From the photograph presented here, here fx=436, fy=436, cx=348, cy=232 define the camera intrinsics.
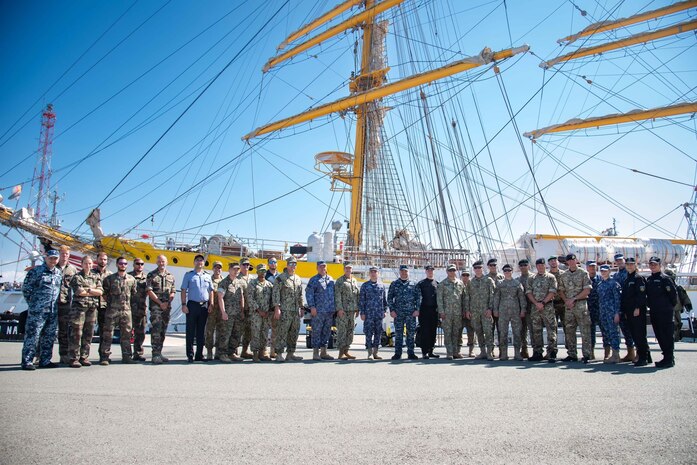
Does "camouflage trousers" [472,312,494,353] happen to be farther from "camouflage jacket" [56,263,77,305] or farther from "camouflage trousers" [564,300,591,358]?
"camouflage jacket" [56,263,77,305]

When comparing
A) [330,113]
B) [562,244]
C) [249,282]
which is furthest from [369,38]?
[249,282]

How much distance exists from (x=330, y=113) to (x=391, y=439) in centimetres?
2191

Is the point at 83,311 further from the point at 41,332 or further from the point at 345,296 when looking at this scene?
the point at 345,296

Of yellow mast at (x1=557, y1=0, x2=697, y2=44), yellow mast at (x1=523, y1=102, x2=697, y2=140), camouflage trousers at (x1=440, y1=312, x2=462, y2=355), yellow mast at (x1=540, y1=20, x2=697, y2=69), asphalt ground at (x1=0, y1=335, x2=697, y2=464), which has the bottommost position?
Answer: asphalt ground at (x1=0, y1=335, x2=697, y2=464)

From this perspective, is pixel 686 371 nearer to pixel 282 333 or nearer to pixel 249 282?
pixel 282 333

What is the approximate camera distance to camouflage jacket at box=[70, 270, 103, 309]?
6.39m

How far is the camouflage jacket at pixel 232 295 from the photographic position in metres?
7.58

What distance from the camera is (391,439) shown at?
281 centimetres

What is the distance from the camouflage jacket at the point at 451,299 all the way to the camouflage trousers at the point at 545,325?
1.20 metres

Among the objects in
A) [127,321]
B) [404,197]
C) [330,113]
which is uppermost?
[330,113]

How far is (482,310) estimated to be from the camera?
795cm

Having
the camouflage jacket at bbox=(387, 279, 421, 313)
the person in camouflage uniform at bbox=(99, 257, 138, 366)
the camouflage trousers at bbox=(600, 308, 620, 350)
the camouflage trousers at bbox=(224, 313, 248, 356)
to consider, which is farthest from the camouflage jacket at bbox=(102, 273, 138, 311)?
the camouflage trousers at bbox=(600, 308, 620, 350)

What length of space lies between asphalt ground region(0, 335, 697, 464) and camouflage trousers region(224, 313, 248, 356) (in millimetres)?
1659

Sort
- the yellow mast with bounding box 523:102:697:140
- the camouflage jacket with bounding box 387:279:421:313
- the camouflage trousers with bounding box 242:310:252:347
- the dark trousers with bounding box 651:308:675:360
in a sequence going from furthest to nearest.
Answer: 1. the yellow mast with bounding box 523:102:697:140
2. the camouflage jacket with bounding box 387:279:421:313
3. the camouflage trousers with bounding box 242:310:252:347
4. the dark trousers with bounding box 651:308:675:360
